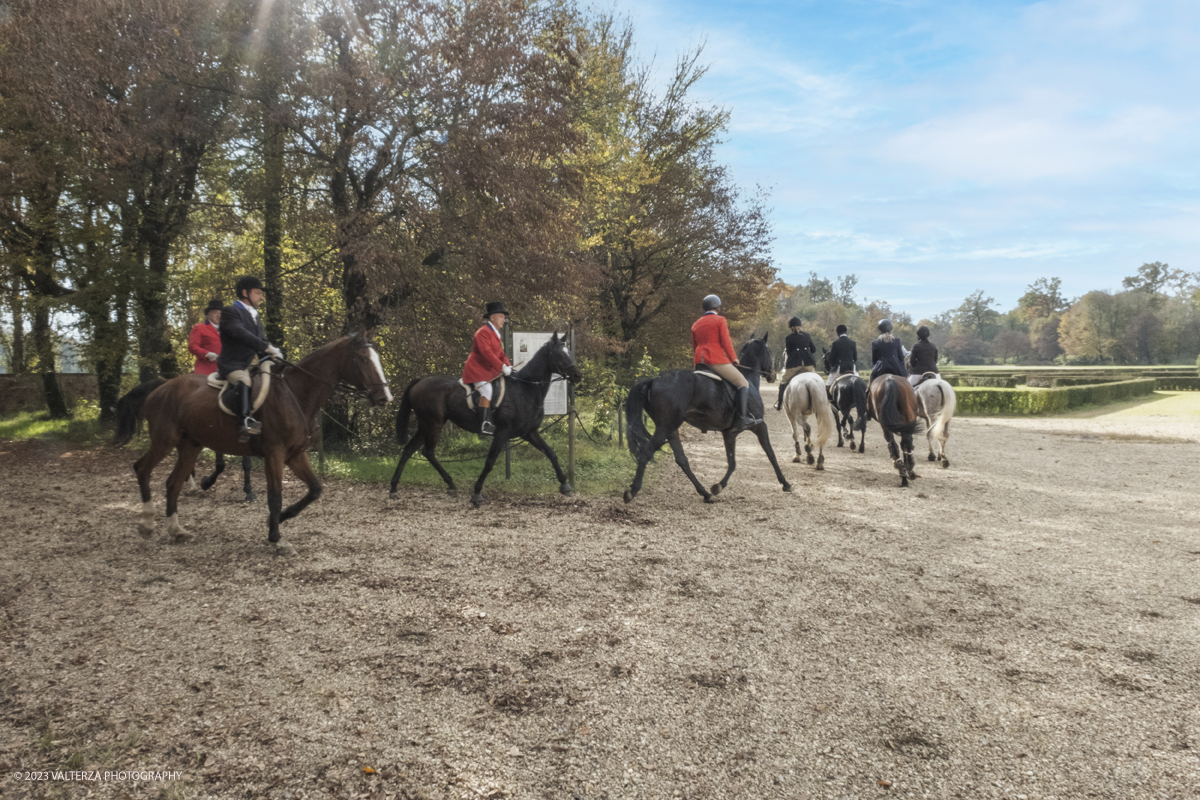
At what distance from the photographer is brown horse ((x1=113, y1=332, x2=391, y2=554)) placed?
20.5ft

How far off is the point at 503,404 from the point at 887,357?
672 centimetres

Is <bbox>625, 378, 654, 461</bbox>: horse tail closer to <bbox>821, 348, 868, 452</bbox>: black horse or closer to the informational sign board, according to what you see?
the informational sign board

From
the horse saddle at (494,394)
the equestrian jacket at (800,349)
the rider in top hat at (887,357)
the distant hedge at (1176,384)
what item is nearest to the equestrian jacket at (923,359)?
the rider in top hat at (887,357)

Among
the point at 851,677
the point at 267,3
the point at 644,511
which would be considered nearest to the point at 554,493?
the point at 644,511

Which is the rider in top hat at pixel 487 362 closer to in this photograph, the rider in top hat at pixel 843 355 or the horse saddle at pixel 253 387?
the horse saddle at pixel 253 387

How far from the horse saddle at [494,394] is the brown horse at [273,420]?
177cm

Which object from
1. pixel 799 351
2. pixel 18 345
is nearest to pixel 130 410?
pixel 799 351

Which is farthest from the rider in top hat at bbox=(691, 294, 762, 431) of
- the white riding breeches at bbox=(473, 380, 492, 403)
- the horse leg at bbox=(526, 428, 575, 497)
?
the white riding breeches at bbox=(473, 380, 492, 403)

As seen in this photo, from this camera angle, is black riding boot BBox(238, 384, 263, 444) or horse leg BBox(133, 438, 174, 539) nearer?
black riding boot BBox(238, 384, 263, 444)

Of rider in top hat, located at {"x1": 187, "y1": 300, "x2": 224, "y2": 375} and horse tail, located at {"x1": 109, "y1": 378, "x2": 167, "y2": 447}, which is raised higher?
rider in top hat, located at {"x1": 187, "y1": 300, "x2": 224, "y2": 375}

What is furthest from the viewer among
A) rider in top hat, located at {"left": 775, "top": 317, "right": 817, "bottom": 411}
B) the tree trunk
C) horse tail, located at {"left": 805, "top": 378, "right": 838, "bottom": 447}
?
the tree trunk

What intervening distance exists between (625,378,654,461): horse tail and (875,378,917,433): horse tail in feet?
13.6

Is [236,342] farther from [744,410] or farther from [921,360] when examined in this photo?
[921,360]

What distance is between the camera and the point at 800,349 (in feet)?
44.4
